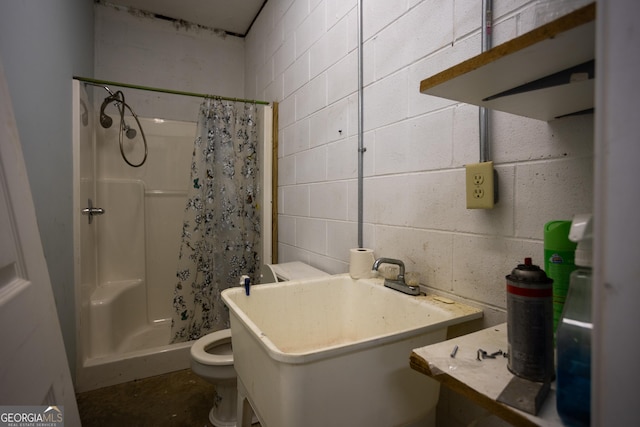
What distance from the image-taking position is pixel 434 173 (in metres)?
1.00

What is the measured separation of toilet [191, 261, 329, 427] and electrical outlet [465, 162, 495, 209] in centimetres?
83

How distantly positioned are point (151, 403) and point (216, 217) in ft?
3.64

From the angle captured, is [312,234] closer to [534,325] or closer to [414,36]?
[414,36]

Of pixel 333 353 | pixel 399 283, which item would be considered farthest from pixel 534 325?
pixel 399 283

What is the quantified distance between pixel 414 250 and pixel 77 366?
202cm

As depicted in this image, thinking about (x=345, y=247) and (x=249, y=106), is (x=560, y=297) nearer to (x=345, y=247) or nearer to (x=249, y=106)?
(x=345, y=247)

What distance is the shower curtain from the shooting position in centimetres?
203

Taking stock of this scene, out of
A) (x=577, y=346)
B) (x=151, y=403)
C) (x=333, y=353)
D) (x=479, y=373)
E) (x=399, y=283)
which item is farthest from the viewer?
(x=151, y=403)

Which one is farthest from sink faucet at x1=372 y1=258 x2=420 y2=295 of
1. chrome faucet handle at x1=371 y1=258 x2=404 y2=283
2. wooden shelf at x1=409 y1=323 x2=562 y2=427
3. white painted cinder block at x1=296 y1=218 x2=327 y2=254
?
white painted cinder block at x1=296 y1=218 x2=327 y2=254

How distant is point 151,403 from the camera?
1.70 metres

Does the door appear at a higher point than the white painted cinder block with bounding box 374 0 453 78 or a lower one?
lower

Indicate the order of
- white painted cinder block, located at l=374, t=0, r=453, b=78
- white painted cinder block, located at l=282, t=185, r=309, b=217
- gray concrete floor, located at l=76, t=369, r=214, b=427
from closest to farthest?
white painted cinder block, located at l=374, t=0, r=453, b=78
gray concrete floor, located at l=76, t=369, r=214, b=427
white painted cinder block, located at l=282, t=185, r=309, b=217

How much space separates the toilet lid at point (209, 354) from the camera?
145 cm

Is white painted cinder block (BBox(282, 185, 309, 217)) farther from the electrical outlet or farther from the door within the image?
the door
